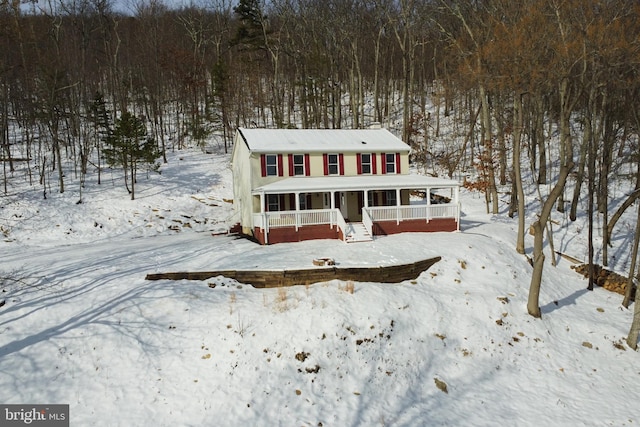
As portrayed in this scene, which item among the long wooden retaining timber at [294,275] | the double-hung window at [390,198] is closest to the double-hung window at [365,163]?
the double-hung window at [390,198]

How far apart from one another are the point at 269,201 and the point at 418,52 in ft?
125

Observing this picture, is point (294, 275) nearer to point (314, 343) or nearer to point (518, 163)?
point (314, 343)

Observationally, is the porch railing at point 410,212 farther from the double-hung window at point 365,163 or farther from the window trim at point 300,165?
the window trim at point 300,165

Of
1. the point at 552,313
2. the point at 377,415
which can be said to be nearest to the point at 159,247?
the point at 377,415

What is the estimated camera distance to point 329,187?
62.0 feet

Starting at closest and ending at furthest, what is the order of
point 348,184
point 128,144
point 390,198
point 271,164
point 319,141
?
point 348,184 → point 271,164 → point 390,198 → point 319,141 → point 128,144

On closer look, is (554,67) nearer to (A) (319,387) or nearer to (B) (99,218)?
(A) (319,387)

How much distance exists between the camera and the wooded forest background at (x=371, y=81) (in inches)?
643

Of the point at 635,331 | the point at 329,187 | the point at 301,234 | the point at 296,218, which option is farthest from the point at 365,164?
the point at 635,331

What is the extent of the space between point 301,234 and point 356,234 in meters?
2.68

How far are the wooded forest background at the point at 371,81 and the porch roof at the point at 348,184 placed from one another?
14.0ft

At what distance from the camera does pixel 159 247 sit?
1827cm

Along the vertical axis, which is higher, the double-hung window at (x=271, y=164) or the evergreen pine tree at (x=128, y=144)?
the evergreen pine tree at (x=128, y=144)

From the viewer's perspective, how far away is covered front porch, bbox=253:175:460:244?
18312 millimetres
